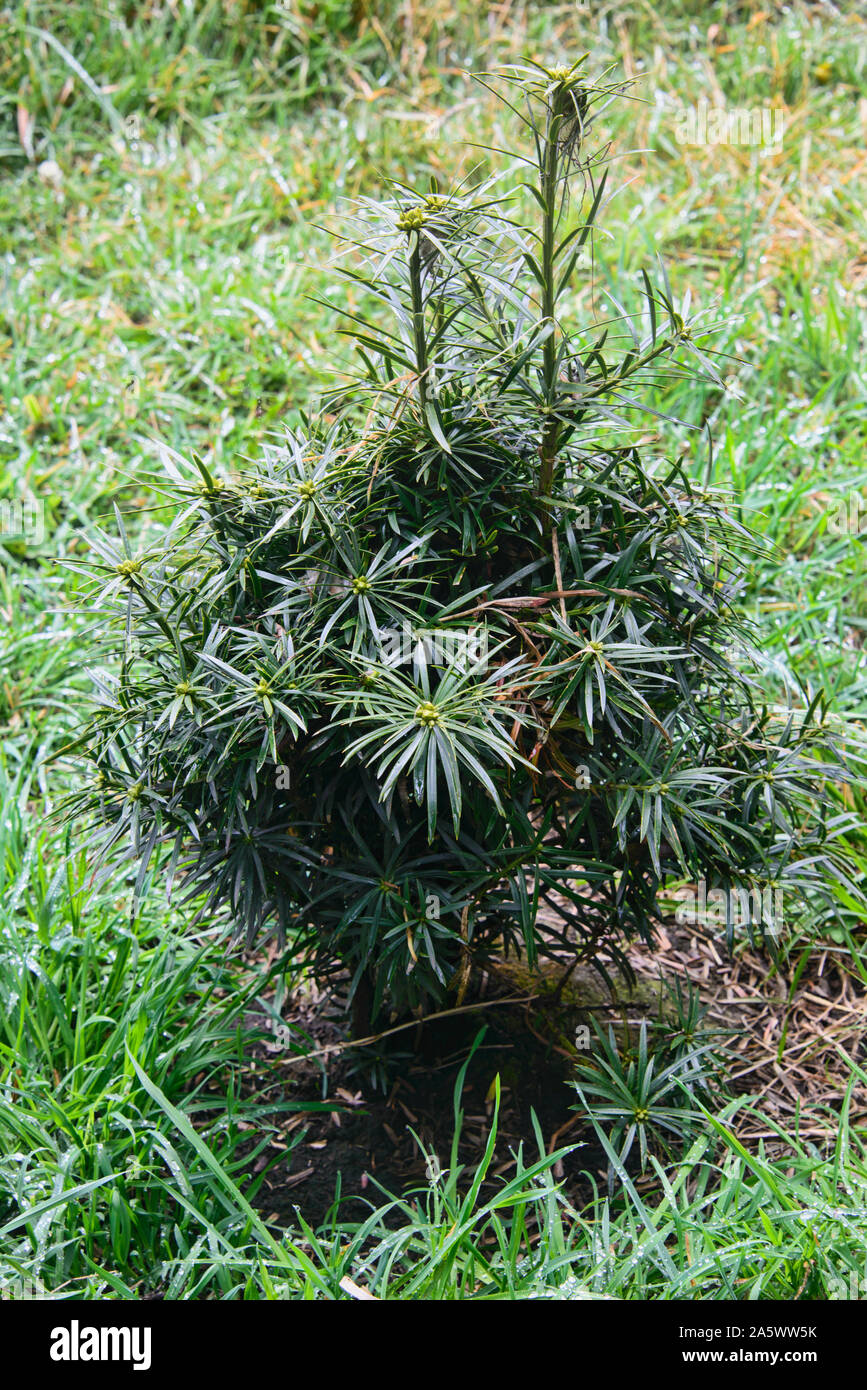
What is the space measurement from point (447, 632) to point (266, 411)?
2441 millimetres

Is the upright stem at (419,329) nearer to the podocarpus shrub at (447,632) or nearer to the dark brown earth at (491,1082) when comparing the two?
the podocarpus shrub at (447,632)

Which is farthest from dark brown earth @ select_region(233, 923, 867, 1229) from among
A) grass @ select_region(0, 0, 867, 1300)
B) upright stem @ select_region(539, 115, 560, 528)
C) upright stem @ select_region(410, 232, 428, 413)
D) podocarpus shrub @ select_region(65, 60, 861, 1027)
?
upright stem @ select_region(410, 232, 428, 413)

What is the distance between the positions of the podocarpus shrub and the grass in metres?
0.15

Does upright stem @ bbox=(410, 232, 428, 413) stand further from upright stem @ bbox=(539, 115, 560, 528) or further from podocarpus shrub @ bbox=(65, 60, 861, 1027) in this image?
upright stem @ bbox=(539, 115, 560, 528)

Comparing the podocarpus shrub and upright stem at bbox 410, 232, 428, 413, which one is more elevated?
upright stem at bbox 410, 232, 428, 413

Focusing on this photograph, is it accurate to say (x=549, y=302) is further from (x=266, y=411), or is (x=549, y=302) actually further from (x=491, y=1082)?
(x=266, y=411)

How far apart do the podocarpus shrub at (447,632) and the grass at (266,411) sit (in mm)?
148

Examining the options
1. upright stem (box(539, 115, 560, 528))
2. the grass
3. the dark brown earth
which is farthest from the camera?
the dark brown earth

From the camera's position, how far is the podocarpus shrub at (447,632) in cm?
160

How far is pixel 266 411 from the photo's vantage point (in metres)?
3.79

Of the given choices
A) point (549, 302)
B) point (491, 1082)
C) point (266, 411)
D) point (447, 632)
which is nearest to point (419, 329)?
point (549, 302)

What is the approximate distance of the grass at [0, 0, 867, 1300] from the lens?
5.86 ft

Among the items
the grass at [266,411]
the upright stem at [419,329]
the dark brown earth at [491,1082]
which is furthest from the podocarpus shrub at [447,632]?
the dark brown earth at [491,1082]

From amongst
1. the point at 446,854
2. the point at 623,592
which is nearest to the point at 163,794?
the point at 446,854
